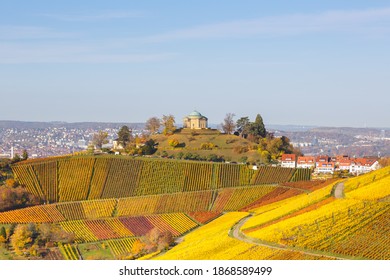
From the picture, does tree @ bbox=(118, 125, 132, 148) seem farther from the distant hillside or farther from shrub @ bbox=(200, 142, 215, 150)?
shrub @ bbox=(200, 142, 215, 150)

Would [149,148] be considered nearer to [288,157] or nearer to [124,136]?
[124,136]

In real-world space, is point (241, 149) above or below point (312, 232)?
above

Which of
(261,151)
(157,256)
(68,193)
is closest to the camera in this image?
(157,256)

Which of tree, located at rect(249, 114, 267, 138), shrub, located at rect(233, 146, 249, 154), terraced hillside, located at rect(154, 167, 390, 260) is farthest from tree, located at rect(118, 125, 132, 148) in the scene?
terraced hillside, located at rect(154, 167, 390, 260)

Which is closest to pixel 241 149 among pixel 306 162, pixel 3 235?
pixel 306 162

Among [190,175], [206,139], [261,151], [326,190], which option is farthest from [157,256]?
[206,139]

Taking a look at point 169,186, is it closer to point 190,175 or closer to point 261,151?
point 190,175
